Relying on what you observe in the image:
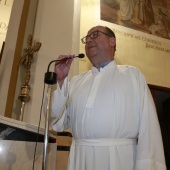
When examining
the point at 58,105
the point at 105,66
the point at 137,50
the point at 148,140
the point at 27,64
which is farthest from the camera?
the point at 137,50

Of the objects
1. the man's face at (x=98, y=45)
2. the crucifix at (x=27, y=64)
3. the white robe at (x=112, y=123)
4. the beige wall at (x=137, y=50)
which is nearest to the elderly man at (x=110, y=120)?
the white robe at (x=112, y=123)

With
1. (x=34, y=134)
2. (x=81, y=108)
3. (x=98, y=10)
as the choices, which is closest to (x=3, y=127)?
(x=34, y=134)

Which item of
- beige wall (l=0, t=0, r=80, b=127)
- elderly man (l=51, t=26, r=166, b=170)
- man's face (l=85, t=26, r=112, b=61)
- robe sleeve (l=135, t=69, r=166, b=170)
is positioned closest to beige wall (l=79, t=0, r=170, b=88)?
beige wall (l=0, t=0, r=80, b=127)

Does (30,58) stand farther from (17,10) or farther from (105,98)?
(105,98)

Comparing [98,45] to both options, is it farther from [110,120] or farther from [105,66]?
[110,120]

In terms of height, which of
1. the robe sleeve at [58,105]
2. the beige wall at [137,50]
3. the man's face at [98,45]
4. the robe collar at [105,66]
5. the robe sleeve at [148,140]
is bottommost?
the robe sleeve at [148,140]

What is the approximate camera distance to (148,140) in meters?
1.43

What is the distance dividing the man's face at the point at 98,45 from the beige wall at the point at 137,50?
1.38m

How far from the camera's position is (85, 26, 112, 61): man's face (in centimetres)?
192

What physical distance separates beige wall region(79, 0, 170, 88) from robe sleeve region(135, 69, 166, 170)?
1896 millimetres

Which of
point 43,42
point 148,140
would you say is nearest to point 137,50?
point 43,42

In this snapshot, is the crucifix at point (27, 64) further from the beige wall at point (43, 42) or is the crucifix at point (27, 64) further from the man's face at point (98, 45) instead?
the man's face at point (98, 45)

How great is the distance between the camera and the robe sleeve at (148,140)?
4.46 ft

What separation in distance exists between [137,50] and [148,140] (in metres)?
2.41
